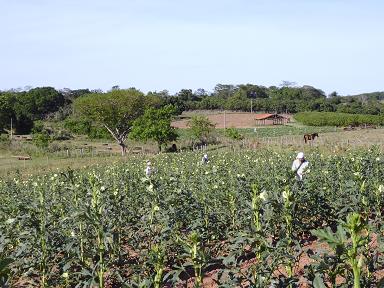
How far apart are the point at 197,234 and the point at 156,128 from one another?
38.0 m

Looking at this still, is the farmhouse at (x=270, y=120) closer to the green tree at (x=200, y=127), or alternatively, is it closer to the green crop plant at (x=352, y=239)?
the green tree at (x=200, y=127)

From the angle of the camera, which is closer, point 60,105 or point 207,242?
point 207,242

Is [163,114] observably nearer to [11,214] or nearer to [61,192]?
[61,192]

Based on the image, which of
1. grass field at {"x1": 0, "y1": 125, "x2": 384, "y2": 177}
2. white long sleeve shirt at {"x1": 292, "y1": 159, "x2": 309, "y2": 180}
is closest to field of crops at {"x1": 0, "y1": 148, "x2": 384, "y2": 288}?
white long sleeve shirt at {"x1": 292, "y1": 159, "x2": 309, "y2": 180}

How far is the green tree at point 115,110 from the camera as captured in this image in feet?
157

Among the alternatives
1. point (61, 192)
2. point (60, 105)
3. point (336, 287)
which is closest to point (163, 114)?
point (61, 192)

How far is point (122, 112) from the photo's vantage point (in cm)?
4847

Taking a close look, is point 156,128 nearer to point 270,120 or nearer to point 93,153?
point 93,153

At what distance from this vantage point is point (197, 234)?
362 cm

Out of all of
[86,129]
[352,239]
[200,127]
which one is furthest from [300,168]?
[86,129]

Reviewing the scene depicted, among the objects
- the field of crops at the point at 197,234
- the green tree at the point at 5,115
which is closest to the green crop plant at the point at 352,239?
the field of crops at the point at 197,234

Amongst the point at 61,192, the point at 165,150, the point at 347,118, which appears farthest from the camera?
the point at 347,118

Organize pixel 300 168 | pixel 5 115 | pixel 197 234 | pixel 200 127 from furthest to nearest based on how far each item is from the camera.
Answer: pixel 5 115 < pixel 200 127 < pixel 300 168 < pixel 197 234

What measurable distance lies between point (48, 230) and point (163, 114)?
38800 mm
